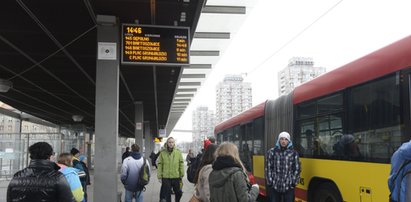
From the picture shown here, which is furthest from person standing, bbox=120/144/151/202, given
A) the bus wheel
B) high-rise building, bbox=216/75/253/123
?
high-rise building, bbox=216/75/253/123

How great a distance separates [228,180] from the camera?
392 cm

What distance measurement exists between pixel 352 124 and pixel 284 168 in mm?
1496

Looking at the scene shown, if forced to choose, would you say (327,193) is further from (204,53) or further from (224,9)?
(204,53)

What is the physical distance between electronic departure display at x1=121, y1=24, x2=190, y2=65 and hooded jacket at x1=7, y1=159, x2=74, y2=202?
5.08m

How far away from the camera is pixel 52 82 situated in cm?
1605

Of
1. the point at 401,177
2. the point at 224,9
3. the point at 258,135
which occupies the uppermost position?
the point at 224,9

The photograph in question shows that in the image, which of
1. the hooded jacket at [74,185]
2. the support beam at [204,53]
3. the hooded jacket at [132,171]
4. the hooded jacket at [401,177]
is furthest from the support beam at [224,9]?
the hooded jacket at [401,177]

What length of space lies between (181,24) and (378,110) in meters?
4.71

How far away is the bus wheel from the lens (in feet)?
23.8

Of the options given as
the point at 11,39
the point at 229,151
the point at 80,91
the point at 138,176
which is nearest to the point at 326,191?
the point at 138,176

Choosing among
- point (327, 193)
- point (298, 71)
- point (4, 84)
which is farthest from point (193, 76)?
point (327, 193)

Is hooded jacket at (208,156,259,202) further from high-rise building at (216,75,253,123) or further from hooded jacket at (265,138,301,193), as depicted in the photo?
high-rise building at (216,75,253,123)

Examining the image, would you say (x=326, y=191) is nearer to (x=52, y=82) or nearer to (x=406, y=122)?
(x=406, y=122)

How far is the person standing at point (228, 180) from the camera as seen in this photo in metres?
3.91
